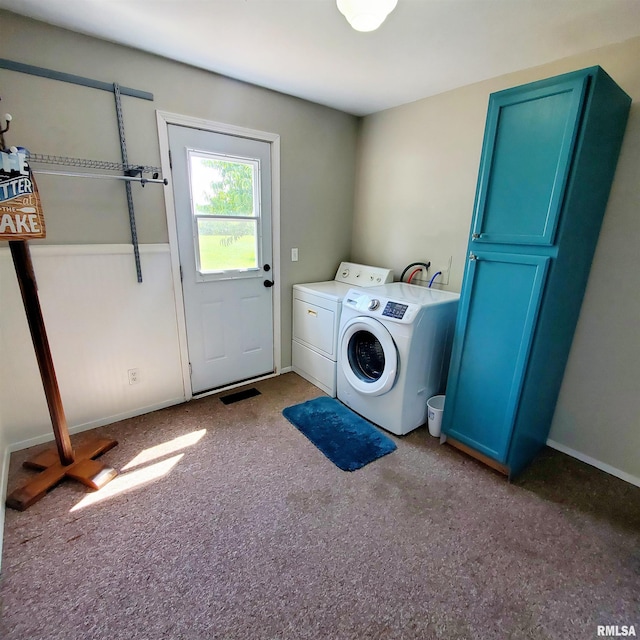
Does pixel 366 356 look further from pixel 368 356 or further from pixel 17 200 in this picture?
pixel 17 200

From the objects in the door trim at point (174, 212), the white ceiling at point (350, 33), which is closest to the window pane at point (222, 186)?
the door trim at point (174, 212)

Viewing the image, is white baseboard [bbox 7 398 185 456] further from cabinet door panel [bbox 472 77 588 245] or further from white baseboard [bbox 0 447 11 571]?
cabinet door panel [bbox 472 77 588 245]

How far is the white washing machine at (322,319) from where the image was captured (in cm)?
263

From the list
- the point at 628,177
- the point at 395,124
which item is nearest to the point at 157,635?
the point at 628,177

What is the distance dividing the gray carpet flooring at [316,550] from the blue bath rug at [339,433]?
8 centimetres

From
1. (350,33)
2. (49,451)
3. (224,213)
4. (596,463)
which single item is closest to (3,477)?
(49,451)

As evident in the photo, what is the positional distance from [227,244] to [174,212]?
0.44 meters

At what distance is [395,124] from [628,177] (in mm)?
1693

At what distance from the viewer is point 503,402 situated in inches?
72.7

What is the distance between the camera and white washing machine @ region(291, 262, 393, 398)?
8.64ft

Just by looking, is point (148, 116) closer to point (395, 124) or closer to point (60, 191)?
point (60, 191)

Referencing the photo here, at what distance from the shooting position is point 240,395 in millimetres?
2746

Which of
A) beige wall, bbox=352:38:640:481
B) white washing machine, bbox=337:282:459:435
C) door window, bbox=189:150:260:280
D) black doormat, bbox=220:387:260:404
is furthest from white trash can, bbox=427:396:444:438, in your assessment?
door window, bbox=189:150:260:280

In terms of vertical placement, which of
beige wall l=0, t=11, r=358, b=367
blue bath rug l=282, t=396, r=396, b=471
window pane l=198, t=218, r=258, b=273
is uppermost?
beige wall l=0, t=11, r=358, b=367
